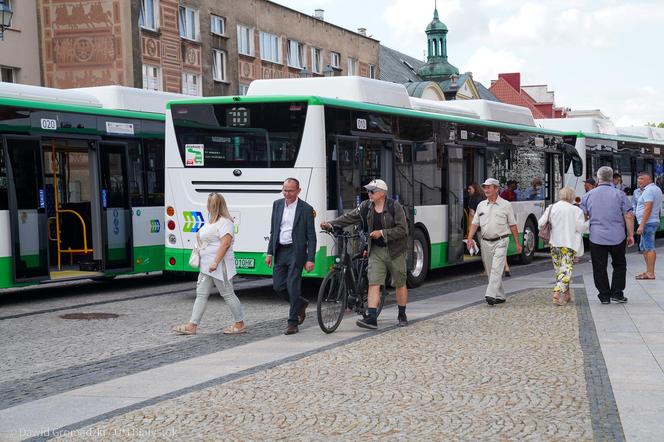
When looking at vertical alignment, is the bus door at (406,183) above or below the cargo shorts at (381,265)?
above

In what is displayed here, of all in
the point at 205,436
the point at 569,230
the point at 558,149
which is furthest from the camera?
the point at 558,149

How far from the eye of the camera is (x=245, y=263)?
45.6 feet

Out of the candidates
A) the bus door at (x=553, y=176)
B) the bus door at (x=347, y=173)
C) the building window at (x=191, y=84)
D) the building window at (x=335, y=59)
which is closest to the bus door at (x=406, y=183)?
the bus door at (x=347, y=173)

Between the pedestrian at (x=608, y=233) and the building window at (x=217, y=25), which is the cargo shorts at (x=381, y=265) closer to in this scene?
the pedestrian at (x=608, y=233)

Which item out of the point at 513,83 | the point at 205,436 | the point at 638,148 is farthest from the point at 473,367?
the point at 513,83

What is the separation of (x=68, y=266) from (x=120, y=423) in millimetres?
9659

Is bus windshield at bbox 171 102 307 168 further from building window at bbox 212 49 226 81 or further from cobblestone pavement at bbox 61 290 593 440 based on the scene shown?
building window at bbox 212 49 226 81

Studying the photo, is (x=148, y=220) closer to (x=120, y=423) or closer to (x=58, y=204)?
(x=58, y=204)

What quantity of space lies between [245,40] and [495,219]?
31322mm

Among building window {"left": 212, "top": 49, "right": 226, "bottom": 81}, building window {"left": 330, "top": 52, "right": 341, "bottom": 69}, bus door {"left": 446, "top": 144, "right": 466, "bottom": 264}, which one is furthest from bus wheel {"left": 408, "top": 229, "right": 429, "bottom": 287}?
building window {"left": 330, "top": 52, "right": 341, "bottom": 69}

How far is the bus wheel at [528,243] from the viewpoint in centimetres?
2105

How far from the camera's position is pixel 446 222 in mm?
17062

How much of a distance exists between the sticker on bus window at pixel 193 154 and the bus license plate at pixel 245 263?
1579mm

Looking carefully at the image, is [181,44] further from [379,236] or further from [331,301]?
[331,301]
